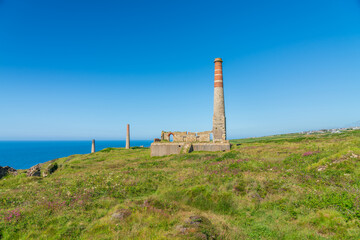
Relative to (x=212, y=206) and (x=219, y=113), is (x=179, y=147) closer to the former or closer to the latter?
(x=219, y=113)

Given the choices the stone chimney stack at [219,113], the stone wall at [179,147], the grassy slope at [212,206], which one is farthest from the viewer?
the stone chimney stack at [219,113]

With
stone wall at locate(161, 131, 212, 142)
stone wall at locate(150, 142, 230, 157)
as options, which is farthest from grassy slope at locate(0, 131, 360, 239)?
stone wall at locate(161, 131, 212, 142)

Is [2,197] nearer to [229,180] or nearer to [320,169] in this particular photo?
[229,180]

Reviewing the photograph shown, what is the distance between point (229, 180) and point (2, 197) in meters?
14.1

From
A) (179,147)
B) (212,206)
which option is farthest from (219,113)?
(212,206)

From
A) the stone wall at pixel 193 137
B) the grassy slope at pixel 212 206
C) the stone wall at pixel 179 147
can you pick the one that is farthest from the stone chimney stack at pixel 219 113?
the grassy slope at pixel 212 206

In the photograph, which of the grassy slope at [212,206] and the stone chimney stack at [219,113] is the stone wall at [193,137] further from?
the grassy slope at [212,206]

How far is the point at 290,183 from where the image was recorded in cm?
1084

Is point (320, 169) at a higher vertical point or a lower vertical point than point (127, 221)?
higher

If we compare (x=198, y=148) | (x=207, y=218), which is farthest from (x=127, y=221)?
(x=198, y=148)

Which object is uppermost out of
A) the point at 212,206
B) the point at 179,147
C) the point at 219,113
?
the point at 219,113

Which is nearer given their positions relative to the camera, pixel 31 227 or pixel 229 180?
pixel 31 227

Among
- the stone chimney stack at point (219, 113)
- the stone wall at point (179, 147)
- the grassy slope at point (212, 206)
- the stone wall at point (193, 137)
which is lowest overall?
the grassy slope at point (212, 206)

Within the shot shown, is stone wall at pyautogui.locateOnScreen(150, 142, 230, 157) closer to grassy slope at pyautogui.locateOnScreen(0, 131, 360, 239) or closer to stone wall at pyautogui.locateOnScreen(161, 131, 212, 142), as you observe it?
stone wall at pyautogui.locateOnScreen(161, 131, 212, 142)
